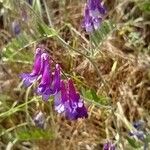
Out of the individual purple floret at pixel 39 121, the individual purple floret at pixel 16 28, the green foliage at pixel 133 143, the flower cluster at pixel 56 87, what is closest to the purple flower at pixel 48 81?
the flower cluster at pixel 56 87

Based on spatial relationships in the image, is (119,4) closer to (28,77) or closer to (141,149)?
(141,149)

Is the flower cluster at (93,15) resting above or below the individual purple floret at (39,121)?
above

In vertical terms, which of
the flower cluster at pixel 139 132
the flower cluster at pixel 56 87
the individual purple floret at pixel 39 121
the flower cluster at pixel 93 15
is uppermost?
the flower cluster at pixel 93 15

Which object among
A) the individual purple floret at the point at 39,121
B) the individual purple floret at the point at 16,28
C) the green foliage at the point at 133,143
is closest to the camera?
the green foliage at the point at 133,143

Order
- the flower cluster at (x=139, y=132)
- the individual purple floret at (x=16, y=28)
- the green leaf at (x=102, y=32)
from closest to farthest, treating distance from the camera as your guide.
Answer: the green leaf at (x=102, y=32), the flower cluster at (x=139, y=132), the individual purple floret at (x=16, y=28)

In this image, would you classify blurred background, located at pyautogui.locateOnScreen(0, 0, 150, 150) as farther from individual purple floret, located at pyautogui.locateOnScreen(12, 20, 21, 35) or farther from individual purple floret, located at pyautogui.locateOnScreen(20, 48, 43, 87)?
individual purple floret, located at pyautogui.locateOnScreen(20, 48, 43, 87)

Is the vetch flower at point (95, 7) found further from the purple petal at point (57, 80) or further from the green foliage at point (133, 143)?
the green foliage at point (133, 143)

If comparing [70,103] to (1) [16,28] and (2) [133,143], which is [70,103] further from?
(1) [16,28]

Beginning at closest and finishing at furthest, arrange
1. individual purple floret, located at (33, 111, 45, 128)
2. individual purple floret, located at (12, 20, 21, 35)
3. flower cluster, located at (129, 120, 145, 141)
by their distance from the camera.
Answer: flower cluster, located at (129, 120, 145, 141) < individual purple floret, located at (33, 111, 45, 128) < individual purple floret, located at (12, 20, 21, 35)

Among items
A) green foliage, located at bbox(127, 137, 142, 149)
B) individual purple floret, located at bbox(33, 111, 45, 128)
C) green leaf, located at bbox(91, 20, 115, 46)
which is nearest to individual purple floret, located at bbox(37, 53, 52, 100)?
green leaf, located at bbox(91, 20, 115, 46)
